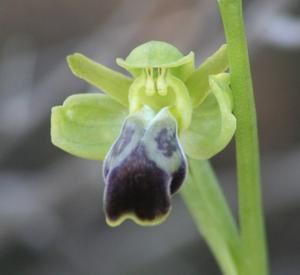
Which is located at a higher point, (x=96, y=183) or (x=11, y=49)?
(x=11, y=49)

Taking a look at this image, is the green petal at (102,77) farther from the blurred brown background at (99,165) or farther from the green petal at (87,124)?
the blurred brown background at (99,165)

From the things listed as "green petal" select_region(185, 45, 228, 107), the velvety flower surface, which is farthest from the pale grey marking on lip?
"green petal" select_region(185, 45, 228, 107)

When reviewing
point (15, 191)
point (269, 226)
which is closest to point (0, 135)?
point (15, 191)

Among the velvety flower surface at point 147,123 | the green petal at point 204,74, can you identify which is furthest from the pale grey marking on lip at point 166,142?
the green petal at point 204,74

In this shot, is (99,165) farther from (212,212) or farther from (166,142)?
(166,142)


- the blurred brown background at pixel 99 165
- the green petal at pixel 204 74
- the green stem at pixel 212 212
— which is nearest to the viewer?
the green petal at pixel 204 74

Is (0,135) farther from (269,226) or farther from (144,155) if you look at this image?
(144,155)
